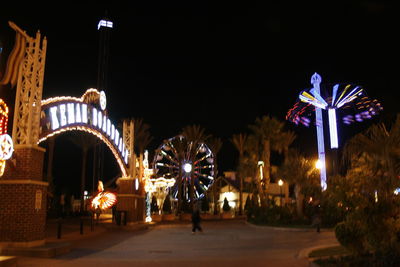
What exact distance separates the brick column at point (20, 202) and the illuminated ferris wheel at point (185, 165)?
33.1m

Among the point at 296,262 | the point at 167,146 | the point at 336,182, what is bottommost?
the point at 296,262

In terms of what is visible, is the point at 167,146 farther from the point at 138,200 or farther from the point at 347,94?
the point at 347,94

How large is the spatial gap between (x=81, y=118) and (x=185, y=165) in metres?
29.5

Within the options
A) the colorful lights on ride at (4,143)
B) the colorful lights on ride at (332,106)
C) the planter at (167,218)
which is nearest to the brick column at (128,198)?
the planter at (167,218)

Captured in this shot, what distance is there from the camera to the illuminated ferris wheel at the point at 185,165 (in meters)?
48.6

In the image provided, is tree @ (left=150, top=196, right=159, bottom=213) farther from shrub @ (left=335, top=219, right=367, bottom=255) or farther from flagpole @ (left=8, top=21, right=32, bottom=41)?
shrub @ (left=335, top=219, right=367, bottom=255)

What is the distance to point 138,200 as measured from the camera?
31906 millimetres

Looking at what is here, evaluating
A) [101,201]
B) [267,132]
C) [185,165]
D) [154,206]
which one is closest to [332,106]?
[267,132]

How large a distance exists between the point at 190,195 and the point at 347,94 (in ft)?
72.5

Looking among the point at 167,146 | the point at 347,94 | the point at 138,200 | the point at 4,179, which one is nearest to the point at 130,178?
the point at 138,200

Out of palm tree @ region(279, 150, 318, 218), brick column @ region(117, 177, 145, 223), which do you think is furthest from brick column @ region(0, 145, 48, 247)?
palm tree @ region(279, 150, 318, 218)

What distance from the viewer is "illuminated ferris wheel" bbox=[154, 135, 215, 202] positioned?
48578mm

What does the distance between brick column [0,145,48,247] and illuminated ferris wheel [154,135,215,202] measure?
3306cm

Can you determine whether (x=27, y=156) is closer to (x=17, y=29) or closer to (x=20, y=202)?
(x=20, y=202)
